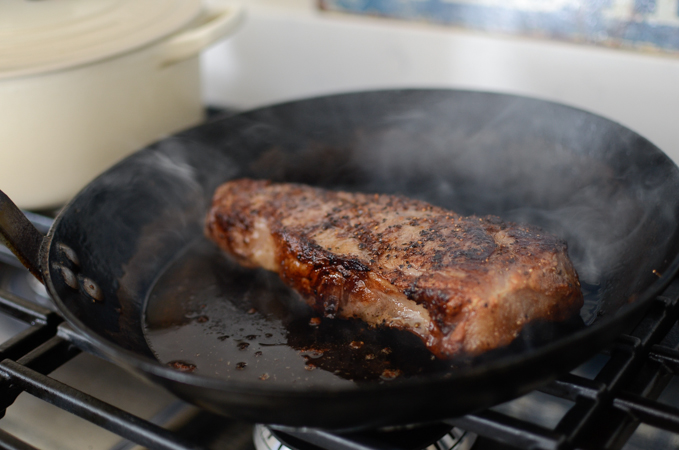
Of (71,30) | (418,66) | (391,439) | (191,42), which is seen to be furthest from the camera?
(418,66)

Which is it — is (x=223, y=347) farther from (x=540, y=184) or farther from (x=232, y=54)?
(x=232, y=54)

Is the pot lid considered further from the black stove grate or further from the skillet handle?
the black stove grate

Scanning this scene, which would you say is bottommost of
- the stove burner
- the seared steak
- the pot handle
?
the stove burner

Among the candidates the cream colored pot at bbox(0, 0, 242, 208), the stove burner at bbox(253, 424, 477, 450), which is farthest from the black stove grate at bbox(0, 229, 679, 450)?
the cream colored pot at bbox(0, 0, 242, 208)

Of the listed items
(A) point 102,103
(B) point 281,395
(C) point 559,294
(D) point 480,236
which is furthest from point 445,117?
(B) point 281,395

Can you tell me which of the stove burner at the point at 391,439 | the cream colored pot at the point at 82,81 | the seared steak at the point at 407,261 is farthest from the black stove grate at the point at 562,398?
the cream colored pot at the point at 82,81

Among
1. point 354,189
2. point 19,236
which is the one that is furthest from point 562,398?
point 19,236

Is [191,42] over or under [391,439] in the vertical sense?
over

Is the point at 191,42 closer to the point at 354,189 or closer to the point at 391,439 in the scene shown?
the point at 354,189
